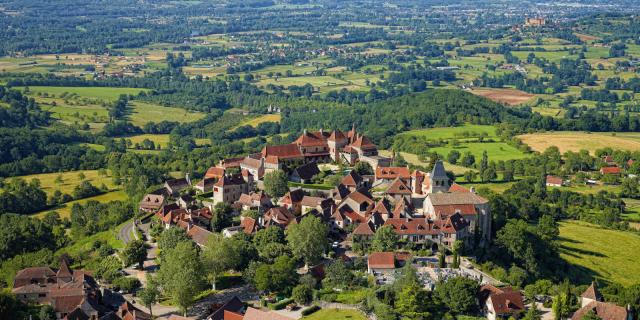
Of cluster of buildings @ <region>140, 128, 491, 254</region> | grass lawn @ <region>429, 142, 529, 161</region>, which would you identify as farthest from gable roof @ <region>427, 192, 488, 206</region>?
grass lawn @ <region>429, 142, 529, 161</region>

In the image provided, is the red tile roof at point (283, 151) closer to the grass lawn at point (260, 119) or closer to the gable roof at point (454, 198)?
the gable roof at point (454, 198)

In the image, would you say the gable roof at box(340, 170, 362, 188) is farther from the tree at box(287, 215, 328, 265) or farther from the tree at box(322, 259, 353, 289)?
the tree at box(322, 259, 353, 289)

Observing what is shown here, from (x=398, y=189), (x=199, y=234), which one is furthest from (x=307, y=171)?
(x=199, y=234)

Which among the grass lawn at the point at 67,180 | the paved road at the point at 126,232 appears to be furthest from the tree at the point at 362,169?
the grass lawn at the point at 67,180

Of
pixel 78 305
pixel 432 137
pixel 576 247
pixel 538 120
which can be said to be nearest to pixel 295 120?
pixel 432 137

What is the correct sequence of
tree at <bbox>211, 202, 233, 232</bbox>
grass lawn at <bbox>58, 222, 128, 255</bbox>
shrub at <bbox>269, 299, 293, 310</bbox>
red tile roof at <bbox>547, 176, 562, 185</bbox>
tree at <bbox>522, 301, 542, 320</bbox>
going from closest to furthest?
tree at <bbox>522, 301, 542, 320</bbox>
shrub at <bbox>269, 299, 293, 310</bbox>
tree at <bbox>211, 202, 233, 232</bbox>
grass lawn at <bbox>58, 222, 128, 255</bbox>
red tile roof at <bbox>547, 176, 562, 185</bbox>

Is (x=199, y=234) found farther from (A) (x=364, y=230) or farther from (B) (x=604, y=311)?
(B) (x=604, y=311)
